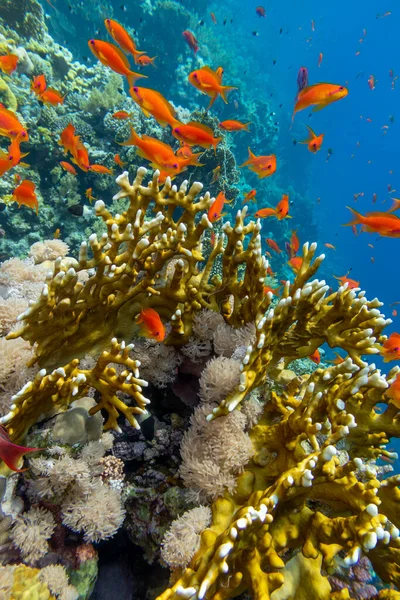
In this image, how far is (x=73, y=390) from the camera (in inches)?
84.6

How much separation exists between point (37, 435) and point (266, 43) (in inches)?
2709

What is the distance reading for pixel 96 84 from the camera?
1321cm

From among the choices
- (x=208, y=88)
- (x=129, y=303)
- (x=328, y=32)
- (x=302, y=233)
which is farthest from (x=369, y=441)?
(x=328, y=32)

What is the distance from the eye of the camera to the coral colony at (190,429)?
6.07 feet

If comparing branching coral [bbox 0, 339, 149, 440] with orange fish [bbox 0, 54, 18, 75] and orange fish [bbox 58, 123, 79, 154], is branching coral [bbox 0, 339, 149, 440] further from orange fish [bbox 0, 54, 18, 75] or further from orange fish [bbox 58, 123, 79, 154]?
orange fish [bbox 0, 54, 18, 75]

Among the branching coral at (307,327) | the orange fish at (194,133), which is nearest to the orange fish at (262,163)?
the orange fish at (194,133)

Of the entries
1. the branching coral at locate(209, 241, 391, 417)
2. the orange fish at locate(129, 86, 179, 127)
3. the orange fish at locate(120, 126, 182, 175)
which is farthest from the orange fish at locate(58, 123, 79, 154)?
the branching coral at locate(209, 241, 391, 417)

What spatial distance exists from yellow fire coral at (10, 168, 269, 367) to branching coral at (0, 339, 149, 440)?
12.9 inches

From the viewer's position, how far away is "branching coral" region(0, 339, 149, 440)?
2016 millimetres

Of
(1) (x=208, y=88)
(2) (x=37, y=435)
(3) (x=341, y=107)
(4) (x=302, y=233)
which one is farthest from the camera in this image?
(3) (x=341, y=107)

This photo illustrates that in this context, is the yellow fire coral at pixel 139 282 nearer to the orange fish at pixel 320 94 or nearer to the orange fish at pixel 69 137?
the orange fish at pixel 320 94

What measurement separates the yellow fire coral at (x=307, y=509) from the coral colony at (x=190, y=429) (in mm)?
11

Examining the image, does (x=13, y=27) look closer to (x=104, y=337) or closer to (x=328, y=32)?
(x=104, y=337)

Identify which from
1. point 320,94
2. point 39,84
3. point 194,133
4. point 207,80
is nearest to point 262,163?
point 320,94
